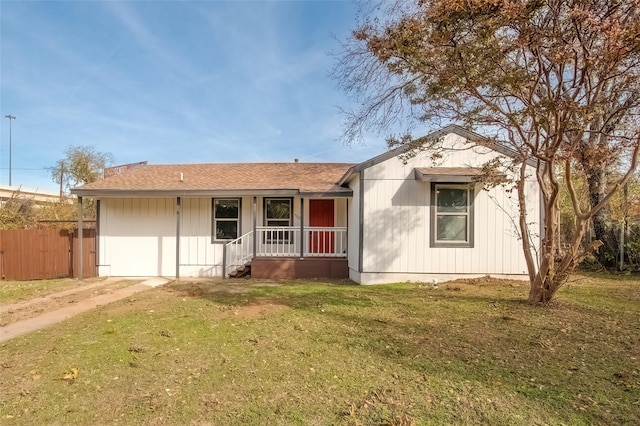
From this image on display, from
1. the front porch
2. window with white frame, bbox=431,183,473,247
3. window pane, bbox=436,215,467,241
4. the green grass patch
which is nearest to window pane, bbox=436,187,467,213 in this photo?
window with white frame, bbox=431,183,473,247

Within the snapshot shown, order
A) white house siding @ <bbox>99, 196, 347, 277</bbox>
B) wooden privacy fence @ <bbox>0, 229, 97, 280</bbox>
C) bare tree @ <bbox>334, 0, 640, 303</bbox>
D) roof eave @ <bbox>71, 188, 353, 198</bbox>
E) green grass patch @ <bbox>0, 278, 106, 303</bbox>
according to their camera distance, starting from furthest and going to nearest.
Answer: white house siding @ <bbox>99, 196, 347, 277</bbox>
wooden privacy fence @ <bbox>0, 229, 97, 280</bbox>
roof eave @ <bbox>71, 188, 353, 198</bbox>
green grass patch @ <bbox>0, 278, 106, 303</bbox>
bare tree @ <bbox>334, 0, 640, 303</bbox>

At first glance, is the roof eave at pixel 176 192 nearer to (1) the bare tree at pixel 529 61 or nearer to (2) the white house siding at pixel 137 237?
(2) the white house siding at pixel 137 237

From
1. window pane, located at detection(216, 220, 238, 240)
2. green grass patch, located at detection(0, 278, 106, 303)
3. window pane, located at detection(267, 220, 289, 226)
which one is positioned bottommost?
green grass patch, located at detection(0, 278, 106, 303)

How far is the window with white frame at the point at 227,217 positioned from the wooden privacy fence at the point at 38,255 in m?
4.22

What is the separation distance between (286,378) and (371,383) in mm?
811

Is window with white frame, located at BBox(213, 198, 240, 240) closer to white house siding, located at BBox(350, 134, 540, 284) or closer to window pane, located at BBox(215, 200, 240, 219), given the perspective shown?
window pane, located at BBox(215, 200, 240, 219)

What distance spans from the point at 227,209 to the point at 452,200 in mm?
6752

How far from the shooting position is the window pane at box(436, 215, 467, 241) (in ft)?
31.6

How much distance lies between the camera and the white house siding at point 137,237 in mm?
11797

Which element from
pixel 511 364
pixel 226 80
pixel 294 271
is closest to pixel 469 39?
pixel 511 364

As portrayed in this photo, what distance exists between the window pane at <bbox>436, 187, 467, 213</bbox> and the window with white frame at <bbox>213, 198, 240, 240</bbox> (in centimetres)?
614

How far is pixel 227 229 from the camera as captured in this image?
11875mm

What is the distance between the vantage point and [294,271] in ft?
35.4

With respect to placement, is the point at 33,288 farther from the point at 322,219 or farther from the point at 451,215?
the point at 451,215
